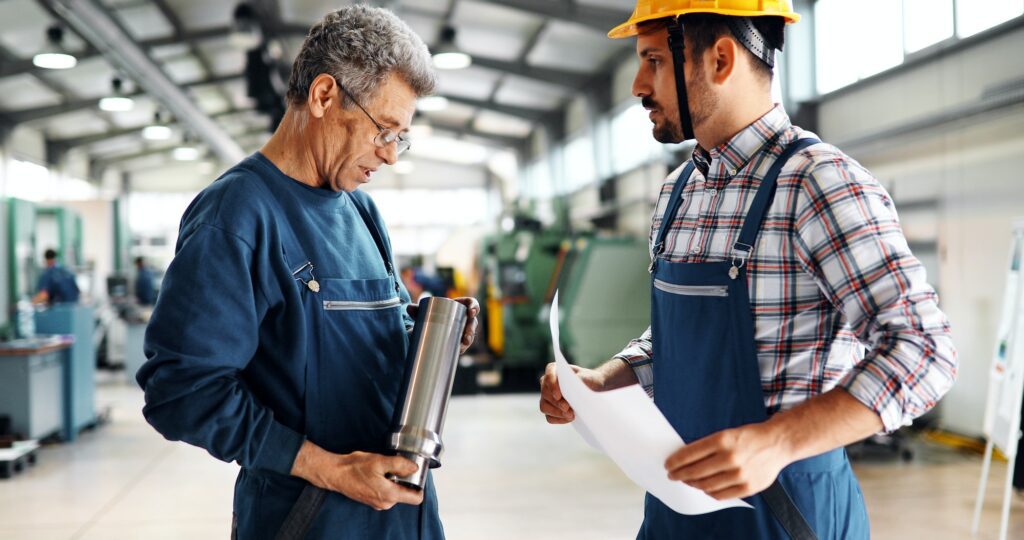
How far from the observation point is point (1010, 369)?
4098mm

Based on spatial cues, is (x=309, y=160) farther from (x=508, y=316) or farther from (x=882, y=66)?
(x=508, y=316)

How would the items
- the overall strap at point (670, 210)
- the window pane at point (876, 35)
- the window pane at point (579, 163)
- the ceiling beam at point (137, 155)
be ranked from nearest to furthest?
1. the overall strap at point (670, 210)
2. the window pane at point (876, 35)
3. the window pane at point (579, 163)
4. the ceiling beam at point (137, 155)

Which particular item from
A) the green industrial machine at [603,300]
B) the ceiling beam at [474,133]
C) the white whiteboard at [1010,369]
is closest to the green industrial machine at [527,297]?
the green industrial machine at [603,300]

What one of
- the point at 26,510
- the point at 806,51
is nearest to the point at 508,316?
the point at 806,51

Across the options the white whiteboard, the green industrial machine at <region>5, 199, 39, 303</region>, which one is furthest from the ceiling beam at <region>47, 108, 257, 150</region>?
the white whiteboard

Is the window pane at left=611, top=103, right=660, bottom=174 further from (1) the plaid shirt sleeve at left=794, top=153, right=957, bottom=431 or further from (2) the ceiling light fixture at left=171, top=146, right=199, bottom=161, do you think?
(2) the ceiling light fixture at left=171, top=146, right=199, bottom=161

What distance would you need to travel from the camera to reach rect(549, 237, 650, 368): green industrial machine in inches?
333

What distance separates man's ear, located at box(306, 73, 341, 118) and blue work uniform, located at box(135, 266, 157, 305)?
38.9 ft

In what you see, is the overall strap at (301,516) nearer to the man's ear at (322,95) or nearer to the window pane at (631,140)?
the man's ear at (322,95)

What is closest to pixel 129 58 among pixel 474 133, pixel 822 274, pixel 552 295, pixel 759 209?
pixel 552 295

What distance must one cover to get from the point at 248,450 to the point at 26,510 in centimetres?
462

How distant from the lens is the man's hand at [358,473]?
49.9 inches

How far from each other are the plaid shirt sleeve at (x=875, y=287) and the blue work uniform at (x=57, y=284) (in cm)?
991

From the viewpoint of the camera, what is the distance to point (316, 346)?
1.39 m
